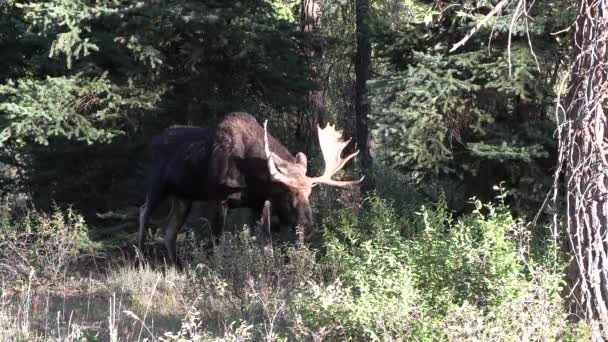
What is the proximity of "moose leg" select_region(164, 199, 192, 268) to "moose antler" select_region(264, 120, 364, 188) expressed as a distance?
1.95m

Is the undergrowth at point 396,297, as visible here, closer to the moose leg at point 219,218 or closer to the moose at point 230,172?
the moose at point 230,172

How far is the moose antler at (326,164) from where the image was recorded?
1178 cm

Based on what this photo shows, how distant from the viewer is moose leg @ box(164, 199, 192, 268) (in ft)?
42.7

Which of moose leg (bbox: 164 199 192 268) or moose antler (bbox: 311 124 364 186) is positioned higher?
moose antler (bbox: 311 124 364 186)

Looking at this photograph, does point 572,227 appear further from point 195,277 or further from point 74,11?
point 74,11

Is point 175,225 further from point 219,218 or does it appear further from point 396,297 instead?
point 396,297

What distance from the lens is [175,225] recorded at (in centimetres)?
1320

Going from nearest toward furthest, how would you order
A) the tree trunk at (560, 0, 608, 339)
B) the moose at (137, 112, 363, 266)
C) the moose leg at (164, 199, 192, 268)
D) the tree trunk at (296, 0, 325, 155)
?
the tree trunk at (560, 0, 608, 339), the moose at (137, 112, 363, 266), the moose leg at (164, 199, 192, 268), the tree trunk at (296, 0, 325, 155)

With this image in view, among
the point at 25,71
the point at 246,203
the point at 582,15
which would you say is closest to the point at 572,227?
the point at 582,15

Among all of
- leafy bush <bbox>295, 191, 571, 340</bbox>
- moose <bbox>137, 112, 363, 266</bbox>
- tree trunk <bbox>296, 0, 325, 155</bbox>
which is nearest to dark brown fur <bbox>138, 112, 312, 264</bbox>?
moose <bbox>137, 112, 363, 266</bbox>

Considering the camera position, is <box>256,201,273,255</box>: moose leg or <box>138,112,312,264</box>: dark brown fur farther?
<box>138,112,312,264</box>: dark brown fur

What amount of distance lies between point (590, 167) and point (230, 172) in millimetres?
7623

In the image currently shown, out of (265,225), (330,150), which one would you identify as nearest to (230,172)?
(265,225)

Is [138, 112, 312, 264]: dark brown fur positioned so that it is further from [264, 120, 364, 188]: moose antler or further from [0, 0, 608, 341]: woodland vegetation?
[0, 0, 608, 341]: woodland vegetation
